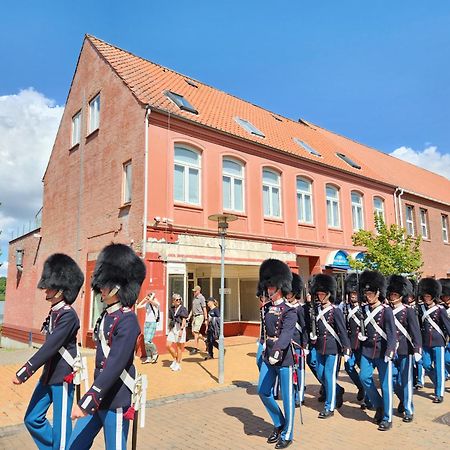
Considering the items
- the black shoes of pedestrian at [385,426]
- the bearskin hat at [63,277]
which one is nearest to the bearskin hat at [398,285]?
the black shoes of pedestrian at [385,426]

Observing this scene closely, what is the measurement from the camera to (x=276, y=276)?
5.79 metres

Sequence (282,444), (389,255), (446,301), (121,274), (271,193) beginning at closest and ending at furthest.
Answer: (121,274)
(282,444)
(446,301)
(389,255)
(271,193)

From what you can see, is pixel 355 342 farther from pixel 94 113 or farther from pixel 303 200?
pixel 94 113

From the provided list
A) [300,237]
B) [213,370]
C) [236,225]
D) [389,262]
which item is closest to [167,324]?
[213,370]

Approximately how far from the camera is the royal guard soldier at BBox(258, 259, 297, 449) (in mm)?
5148

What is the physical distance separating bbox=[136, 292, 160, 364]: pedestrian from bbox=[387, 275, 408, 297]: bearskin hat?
19.7 feet

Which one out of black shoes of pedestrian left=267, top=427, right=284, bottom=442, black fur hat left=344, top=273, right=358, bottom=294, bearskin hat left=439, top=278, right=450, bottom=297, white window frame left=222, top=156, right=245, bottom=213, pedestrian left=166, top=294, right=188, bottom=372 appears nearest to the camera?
black shoes of pedestrian left=267, top=427, right=284, bottom=442

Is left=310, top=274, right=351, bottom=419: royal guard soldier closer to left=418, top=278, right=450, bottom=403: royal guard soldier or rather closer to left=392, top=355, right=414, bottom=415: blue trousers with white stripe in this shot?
left=392, top=355, right=414, bottom=415: blue trousers with white stripe

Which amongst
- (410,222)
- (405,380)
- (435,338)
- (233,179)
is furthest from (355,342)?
(410,222)

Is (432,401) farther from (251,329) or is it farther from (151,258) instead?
(251,329)

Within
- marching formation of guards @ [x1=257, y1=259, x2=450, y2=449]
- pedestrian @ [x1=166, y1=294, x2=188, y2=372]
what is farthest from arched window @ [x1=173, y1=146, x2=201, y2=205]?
marching formation of guards @ [x1=257, y1=259, x2=450, y2=449]

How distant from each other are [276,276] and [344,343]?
1837mm

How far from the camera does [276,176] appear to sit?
17.0 metres

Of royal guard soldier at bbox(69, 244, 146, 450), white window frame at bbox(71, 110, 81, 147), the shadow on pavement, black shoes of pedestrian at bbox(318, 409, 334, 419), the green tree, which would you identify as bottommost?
the shadow on pavement
